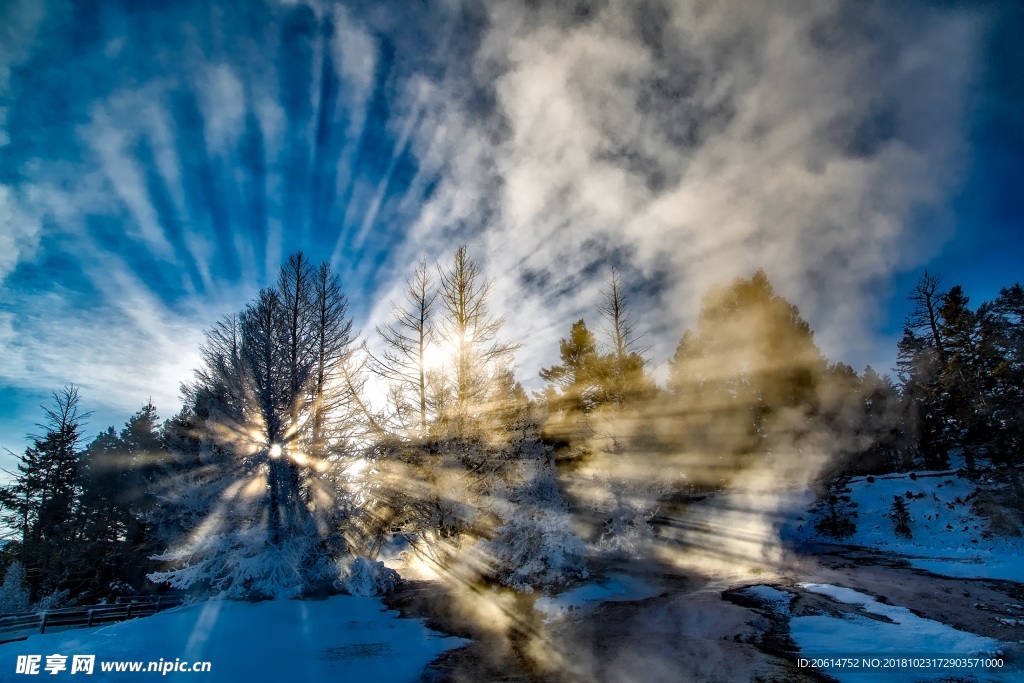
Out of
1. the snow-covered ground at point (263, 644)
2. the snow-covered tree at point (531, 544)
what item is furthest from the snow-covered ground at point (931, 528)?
the snow-covered ground at point (263, 644)

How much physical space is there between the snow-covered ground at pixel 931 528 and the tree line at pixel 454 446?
2.58 metres

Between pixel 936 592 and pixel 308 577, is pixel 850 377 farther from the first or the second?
pixel 308 577

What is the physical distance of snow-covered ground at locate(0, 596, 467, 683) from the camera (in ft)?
24.0

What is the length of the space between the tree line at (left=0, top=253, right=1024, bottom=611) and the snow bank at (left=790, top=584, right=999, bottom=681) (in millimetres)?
6999

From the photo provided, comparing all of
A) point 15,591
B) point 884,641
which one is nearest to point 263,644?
point 884,641

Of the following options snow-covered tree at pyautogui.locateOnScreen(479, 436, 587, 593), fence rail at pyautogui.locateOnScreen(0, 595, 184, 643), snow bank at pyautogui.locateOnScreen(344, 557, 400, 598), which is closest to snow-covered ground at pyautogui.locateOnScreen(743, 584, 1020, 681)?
snow-covered tree at pyautogui.locateOnScreen(479, 436, 587, 593)

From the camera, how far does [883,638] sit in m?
9.20

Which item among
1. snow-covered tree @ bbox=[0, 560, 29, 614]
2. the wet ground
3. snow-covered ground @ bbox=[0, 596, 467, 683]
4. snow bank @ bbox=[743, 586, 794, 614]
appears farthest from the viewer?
snow-covered tree @ bbox=[0, 560, 29, 614]

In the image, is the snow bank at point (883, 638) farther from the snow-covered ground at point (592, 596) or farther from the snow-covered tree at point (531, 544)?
the snow-covered tree at point (531, 544)

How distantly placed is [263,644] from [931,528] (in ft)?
99.6

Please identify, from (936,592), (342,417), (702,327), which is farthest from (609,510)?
(702,327)

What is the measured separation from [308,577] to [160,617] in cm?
360

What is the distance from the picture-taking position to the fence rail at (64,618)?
1331 centimetres

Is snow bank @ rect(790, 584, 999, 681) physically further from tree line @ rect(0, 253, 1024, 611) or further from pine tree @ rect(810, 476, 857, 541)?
pine tree @ rect(810, 476, 857, 541)
